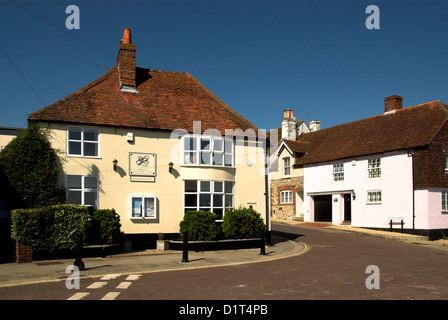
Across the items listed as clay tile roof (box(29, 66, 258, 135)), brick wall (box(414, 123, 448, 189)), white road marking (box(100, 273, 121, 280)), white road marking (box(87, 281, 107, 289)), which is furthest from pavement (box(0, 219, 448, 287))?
brick wall (box(414, 123, 448, 189))

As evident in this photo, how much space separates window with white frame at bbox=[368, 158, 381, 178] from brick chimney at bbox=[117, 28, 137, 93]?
681 inches

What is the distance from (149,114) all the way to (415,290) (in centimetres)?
1355

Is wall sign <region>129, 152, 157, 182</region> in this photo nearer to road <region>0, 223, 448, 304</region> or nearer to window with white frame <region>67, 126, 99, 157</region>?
window with white frame <region>67, 126, 99, 157</region>

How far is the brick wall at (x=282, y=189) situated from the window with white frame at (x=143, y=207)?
1911 centimetres

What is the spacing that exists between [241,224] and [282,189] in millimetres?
18976

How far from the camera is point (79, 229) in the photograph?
14.5 meters

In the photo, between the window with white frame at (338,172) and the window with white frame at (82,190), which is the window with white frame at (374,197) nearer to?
the window with white frame at (338,172)

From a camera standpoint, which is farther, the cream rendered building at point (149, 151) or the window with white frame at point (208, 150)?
the window with white frame at point (208, 150)

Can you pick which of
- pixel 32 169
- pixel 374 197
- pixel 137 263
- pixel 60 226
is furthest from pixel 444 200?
pixel 32 169

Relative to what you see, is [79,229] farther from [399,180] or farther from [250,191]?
[399,180]

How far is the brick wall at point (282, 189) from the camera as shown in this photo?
34.7 m

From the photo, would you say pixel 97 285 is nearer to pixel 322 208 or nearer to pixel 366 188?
pixel 366 188

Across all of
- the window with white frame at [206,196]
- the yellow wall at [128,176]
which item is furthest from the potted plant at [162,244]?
the window with white frame at [206,196]

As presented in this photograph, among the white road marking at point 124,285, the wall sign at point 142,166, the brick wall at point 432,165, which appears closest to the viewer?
the white road marking at point 124,285
